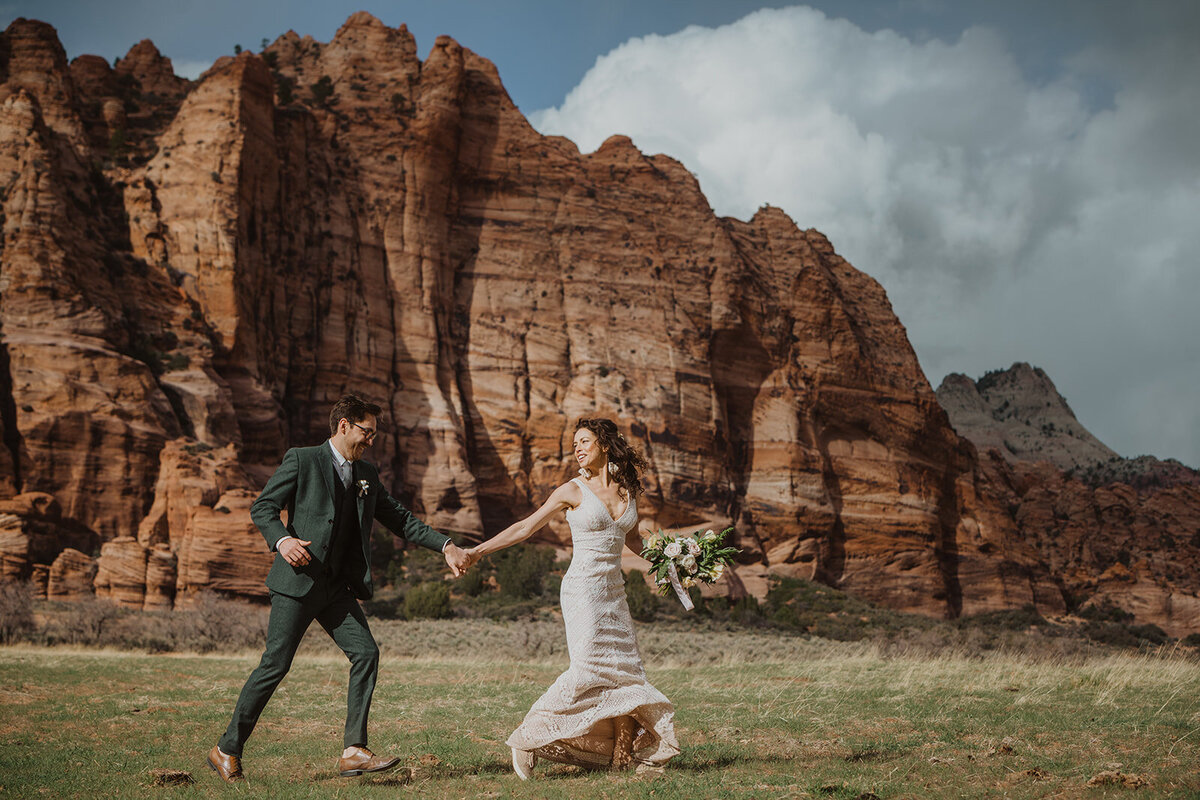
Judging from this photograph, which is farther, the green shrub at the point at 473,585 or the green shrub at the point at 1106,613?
the green shrub at the point at 1106,613

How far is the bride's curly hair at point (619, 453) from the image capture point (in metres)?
6.78

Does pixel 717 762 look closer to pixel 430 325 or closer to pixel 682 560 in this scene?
pixel 682 560

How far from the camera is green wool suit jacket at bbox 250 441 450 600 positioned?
19.8 ft

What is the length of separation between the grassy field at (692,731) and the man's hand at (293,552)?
1389mm

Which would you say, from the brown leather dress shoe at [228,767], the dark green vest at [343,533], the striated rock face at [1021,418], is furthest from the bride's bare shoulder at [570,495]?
the striated rock face at [1021,418]

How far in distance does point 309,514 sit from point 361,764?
5.46 ft

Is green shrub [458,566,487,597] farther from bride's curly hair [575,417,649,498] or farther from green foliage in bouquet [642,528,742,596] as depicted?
bride's curly hair [575,417,649,498]

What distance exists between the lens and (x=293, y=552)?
585 cm

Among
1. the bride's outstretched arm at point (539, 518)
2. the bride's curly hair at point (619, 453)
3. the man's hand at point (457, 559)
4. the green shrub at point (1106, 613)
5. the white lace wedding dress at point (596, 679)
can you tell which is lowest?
the green shrub at point (1106, 613)

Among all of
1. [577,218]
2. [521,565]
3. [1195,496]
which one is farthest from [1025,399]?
[521,565]

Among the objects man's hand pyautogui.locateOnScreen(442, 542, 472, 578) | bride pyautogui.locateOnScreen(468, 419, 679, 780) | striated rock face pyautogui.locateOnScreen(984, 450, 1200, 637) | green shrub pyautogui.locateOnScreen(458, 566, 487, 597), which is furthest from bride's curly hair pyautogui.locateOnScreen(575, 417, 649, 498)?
striated rock face pyautogui.locateOnScreen(984, 450, 1200, 637)

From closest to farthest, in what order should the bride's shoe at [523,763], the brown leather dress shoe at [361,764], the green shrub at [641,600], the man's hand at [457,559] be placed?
the brown leather dress shoe at [361,764]
the bride's shoe at [523,763]
the man's hand at [457,559]
the green shrub at [641,600]

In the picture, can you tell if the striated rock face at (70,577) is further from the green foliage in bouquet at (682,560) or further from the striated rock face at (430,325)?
the green foliage in bouquet at (682,560)

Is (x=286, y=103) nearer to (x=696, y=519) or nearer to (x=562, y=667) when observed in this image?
(x=696, y=519)
